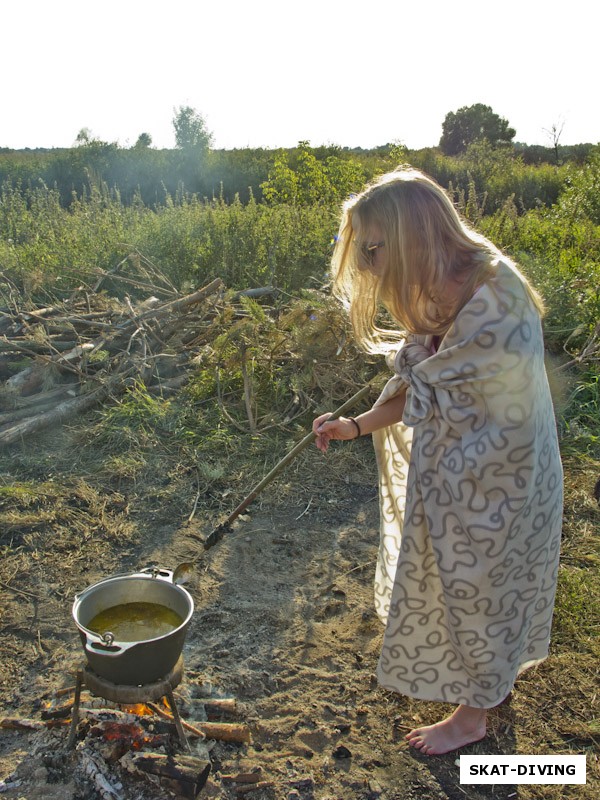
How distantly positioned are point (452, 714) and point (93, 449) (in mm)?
2930

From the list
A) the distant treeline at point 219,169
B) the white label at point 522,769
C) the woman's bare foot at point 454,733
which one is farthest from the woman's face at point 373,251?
the distant treeline at point 219,169

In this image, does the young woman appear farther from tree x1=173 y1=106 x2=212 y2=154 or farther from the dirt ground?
tree x1=173 y1=106 x2=212 y2=154

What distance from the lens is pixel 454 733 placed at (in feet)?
7.29

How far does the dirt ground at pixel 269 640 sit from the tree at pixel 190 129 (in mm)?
17718

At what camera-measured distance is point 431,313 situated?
1.94 m

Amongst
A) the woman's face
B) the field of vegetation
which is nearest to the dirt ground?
the field of vegetation

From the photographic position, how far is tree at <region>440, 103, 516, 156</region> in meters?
24.5

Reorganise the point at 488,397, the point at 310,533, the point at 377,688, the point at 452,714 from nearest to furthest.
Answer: the point at 488,397
the point at 452,714
the point at 377,688
the point at 310,533

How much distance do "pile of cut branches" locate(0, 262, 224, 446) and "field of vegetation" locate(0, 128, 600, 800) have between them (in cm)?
9

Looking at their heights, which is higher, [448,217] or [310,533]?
[448,217]

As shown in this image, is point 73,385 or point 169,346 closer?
point 73,385

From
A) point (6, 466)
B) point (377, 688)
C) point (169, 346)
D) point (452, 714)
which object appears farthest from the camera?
point (169, 346)

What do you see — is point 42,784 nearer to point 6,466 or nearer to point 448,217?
point 448,217

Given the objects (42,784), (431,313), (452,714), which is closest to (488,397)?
(431,313)
